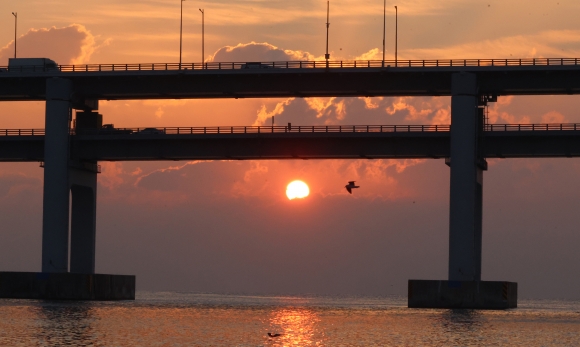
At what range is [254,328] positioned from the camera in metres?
78.3

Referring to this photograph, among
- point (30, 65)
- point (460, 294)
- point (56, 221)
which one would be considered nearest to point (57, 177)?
point (56, 221)

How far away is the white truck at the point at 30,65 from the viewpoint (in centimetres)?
10569

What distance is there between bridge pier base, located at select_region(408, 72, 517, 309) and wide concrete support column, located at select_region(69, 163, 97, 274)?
105ft

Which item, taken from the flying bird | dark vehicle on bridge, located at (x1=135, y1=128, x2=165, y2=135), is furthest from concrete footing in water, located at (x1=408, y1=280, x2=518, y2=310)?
dark vehicle on bridge, located at (x1=135, y1=128, x2=165, y2=135)

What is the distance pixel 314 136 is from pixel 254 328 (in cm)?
2767

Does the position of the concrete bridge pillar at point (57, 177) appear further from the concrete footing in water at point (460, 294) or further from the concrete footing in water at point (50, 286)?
the concrete footing in water at point (460, 294)

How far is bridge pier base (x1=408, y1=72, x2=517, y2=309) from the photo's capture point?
95750mm

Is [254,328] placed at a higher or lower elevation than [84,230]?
lower

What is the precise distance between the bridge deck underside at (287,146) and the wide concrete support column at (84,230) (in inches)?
214

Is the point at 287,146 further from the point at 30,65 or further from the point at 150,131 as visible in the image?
→ the point at 30,65

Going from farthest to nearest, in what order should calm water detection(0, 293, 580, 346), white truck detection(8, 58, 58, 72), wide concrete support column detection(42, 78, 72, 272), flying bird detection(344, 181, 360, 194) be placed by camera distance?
white truck detection(8, 58, 58, 72) < wide concrete support column detection(42, 78, 72, 272) < flying bird detection(344, 181, 360, 194) < calm water detection(0, 293, 580, 346)

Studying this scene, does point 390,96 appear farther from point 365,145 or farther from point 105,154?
point 105,154

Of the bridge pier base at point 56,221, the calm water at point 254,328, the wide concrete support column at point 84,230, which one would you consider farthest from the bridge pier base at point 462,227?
the wide concrete support column at point 84,230

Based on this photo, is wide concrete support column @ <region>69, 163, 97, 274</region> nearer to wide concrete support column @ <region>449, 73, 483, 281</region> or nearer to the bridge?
the bridge
